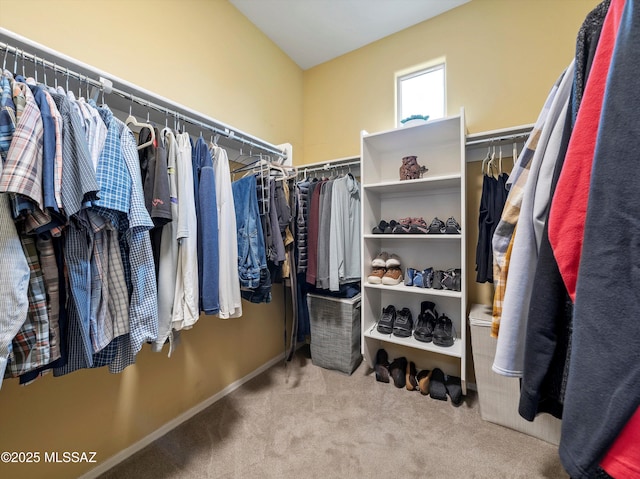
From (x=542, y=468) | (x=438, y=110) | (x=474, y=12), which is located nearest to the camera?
(x=542, y=468)

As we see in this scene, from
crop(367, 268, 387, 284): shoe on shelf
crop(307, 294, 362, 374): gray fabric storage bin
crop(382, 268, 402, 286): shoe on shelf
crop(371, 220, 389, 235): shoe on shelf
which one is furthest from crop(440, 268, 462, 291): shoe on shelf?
crop(307, 294, 362, 374): gray fabric storage bin

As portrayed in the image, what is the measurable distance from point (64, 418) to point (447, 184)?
243 centimetres

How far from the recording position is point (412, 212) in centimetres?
201

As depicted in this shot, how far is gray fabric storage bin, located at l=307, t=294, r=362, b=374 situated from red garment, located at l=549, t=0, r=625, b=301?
5.25 ft

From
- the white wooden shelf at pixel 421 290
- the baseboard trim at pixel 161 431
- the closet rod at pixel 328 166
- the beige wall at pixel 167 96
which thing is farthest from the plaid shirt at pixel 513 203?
the baseboard trim at pixel 161 431

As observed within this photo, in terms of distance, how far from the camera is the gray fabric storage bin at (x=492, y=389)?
141 cm

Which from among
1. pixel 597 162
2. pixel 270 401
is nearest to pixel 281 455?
pixel 270 401

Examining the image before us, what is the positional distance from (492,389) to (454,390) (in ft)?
0.82

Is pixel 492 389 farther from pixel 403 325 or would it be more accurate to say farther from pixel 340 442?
pixel 340 442

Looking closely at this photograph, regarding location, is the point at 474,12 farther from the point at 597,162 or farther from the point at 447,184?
the point at 597,162

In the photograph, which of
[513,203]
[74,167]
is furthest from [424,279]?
[74,167]

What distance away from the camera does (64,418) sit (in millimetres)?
1115

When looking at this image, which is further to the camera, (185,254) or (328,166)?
(328,166)

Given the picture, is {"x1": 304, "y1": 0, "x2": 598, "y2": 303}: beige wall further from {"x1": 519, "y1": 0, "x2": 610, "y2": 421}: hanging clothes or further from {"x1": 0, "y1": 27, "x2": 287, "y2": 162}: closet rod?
{"x1": 519, "y1": 0, "x2": 610, "y2": 421}: hanging clothes
